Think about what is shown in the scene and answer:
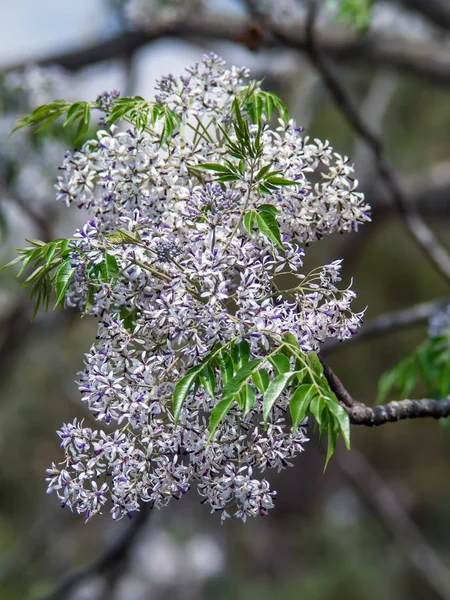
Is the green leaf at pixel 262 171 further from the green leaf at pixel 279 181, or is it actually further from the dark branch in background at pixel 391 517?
the dark branch in background at pixel 391 517

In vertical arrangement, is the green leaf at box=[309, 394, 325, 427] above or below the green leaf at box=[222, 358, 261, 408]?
below

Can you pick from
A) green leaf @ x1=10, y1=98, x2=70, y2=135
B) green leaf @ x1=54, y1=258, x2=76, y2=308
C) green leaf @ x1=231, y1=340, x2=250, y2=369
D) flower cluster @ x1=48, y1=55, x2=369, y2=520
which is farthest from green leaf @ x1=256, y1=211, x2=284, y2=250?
green leaf @ x1=10, y1=98, x2=70, y2=135

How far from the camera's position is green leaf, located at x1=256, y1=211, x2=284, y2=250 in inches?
70.0

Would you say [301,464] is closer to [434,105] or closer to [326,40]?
[434,105]

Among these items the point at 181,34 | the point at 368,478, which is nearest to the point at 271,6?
the point at 181,34

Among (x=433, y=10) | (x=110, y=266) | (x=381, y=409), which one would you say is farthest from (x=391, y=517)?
(x=110, y=266)

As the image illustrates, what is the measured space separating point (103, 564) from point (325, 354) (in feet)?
8.70

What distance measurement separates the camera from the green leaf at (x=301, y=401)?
166cm

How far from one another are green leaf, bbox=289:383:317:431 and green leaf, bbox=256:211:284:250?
37 centimetres

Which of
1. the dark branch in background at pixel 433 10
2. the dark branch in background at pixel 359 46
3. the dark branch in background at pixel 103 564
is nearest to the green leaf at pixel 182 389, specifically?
the dark branch in background at pixel 103 564

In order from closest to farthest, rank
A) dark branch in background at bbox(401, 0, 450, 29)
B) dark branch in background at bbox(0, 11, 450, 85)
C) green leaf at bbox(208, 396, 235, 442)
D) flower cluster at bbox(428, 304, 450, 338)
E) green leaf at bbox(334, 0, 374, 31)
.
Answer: green leaf at bbox(208, 396, 235, 442) < flower cluster at bbox(428, 304, 450, 338) < green leaf at bbox(334, 0, 374, 31) < dark branch in background at bbox(401, 0, 450, 29) < dark branch in background at bbox(0, 11, 450, 85)

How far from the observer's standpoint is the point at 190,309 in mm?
1698

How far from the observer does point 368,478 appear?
29.7 feet

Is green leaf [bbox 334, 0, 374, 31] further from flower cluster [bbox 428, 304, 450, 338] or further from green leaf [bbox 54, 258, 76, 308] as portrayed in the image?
green leaf [bbox 54, 258, 76, 308]
